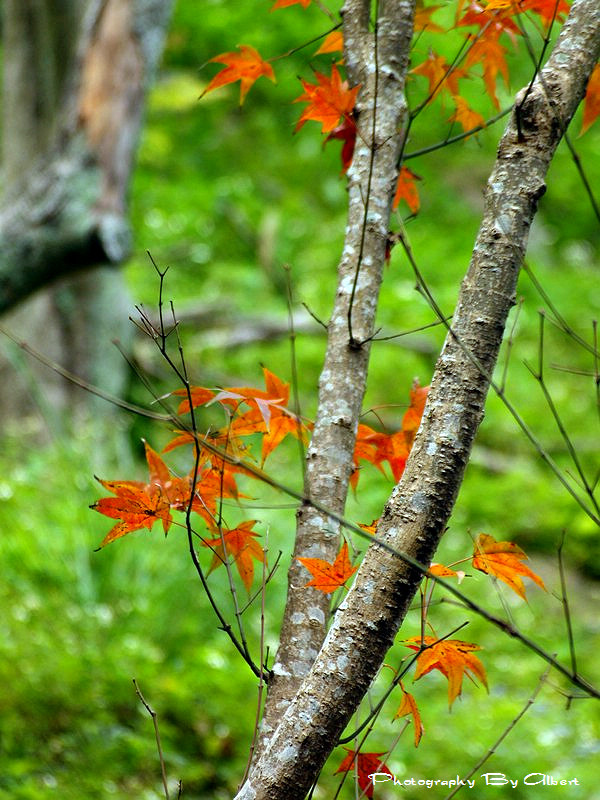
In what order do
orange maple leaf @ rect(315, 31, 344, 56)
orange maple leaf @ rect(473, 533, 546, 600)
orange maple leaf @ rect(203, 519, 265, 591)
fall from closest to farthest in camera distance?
orange maple leaf @ rect(473, 533, 546, 600) < orange maple leaf @ rect(203, 519, 265, 591) < orange maple leaf @ rect(315, 31, 344, 56)

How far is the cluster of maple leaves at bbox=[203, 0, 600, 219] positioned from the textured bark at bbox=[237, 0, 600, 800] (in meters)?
0.22

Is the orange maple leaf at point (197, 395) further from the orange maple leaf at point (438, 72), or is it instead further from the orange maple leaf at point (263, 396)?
the orange maple leaf at point (438, 72)

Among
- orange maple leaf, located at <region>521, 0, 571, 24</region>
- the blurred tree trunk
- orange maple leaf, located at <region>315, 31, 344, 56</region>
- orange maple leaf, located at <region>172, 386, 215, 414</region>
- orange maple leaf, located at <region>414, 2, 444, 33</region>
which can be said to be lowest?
orange maple leaf, located at <region>172, 386, 215, 414</region>

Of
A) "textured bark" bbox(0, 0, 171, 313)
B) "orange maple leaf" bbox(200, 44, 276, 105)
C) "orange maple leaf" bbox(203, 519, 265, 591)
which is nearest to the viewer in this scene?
"orange maple leaf" bbox(203, 519, 265, 591)

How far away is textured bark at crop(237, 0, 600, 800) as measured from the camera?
0.86 meters

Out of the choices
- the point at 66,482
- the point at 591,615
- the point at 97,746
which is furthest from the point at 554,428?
the point at 97,746

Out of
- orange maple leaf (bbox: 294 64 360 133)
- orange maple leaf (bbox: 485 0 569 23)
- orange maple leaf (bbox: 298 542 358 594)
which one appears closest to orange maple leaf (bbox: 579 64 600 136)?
orange maple leaf (bbox: 485 0 569 23)

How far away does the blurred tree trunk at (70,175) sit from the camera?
3.00 metres

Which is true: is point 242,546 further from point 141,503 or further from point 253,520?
point 141,503

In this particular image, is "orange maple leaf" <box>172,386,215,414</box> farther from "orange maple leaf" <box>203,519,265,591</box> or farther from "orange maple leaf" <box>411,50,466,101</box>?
"orange maple leaf" <box>411,50,466,101</box>

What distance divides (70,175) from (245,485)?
1.46 m

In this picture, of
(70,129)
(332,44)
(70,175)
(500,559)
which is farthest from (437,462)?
(70,129)

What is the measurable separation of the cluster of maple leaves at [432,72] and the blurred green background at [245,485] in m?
0.06

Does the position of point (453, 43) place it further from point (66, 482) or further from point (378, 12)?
point (378, 12)
